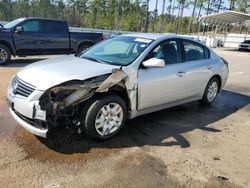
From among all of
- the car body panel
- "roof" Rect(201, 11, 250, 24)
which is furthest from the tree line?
the car body panel

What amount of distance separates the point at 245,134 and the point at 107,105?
2635mm

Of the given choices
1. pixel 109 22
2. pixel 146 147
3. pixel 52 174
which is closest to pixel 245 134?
pixel 146 147

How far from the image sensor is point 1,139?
4.53 metres

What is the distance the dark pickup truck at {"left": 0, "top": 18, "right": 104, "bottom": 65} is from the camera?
11.6m

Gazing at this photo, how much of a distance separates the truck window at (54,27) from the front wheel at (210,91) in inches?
312

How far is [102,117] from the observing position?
15.0 feet

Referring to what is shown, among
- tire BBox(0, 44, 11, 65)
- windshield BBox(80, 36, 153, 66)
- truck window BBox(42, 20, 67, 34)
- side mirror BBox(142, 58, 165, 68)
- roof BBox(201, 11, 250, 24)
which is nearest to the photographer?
side mirror BBox(142, 58, 165, 68)

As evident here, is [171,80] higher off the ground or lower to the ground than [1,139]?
higher

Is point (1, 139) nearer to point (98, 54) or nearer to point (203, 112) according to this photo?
point (98, 54)

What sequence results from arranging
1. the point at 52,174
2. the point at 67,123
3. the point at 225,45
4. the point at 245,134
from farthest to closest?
1. the point at 225,45
2. the point at 245,134
3. the point at 67,123
4. the point at 52,174

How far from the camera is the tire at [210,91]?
6.86 m

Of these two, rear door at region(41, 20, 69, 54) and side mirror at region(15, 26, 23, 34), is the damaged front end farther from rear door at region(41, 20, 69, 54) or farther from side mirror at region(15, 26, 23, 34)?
rear door at region(41, 20, 69, 54)

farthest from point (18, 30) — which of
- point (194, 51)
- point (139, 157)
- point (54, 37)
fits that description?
point (139, 157)

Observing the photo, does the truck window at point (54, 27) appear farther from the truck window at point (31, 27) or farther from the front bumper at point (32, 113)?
the front bumper at point (32, 113)
